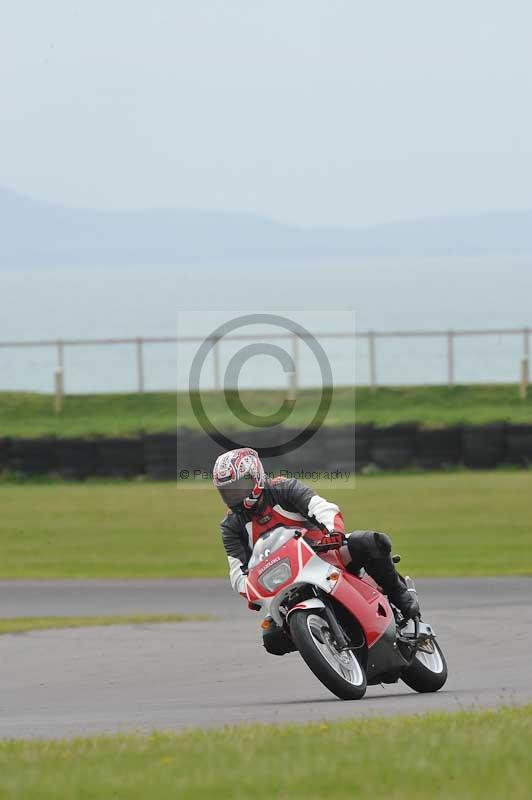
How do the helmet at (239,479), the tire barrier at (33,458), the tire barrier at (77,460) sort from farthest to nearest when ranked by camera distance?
the tire barrier at (33,458) < the tire barrier at (77,460) < the helmet at (239,479)

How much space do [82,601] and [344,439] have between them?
11.6 metres

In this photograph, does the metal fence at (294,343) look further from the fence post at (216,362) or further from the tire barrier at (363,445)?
the tire barrier at (363,445)

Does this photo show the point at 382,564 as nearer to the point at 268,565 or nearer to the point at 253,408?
the point at 268,565

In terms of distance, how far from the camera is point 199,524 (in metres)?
23.8

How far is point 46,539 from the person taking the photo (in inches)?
890

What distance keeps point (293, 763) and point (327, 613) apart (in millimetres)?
2589

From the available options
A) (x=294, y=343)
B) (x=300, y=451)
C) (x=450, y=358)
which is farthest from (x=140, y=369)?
(x=300, y=451)

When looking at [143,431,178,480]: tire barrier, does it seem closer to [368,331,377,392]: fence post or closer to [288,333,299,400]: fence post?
[288,333,299,400]: fence post

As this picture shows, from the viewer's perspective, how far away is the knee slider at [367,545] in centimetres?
932

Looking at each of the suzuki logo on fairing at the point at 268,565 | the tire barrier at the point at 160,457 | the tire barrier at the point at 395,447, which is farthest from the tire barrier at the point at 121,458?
the suzuki logo on fairing at the point at 268,565

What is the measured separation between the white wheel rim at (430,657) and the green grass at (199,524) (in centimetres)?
795

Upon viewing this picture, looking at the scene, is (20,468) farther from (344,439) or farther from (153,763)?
(153,763)

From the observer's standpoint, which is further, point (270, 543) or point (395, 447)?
point (395, 447)

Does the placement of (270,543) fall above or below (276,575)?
above
